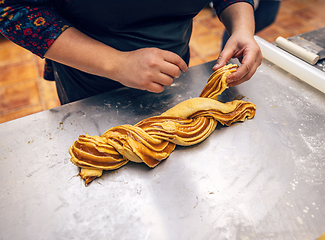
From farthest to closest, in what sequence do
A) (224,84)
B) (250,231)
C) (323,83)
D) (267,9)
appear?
(267,9)
(323,83)
(224,84)
(250,231)

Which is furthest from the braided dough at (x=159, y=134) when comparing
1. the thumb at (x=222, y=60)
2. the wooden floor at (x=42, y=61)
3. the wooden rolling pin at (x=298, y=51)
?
the wooden floor at (x=42, y=61)

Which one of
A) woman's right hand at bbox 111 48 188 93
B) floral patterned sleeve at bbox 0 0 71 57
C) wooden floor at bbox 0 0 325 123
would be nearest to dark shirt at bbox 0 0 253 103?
floral patterned sleeve at bbox 0 0 71 57

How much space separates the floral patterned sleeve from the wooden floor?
1.58 m

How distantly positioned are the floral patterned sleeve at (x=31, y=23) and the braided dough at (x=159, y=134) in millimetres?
385

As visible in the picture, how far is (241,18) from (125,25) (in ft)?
1.90

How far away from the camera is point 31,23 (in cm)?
76

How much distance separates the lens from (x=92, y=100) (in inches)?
42.0

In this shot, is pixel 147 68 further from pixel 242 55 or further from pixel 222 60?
pixel 242 55

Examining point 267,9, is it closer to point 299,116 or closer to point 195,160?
point 299,116

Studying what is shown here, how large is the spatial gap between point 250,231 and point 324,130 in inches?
22.8

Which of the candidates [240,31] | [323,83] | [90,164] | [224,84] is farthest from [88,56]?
[323,83]

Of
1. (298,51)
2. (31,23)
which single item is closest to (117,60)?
(31,23)

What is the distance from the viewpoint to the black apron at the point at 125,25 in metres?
0.82

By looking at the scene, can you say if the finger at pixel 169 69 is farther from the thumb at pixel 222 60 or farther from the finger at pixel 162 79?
the thumb at pixel 222 60
